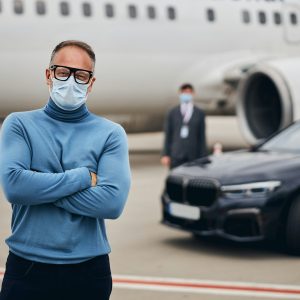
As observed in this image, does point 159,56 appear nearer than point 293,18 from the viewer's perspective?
Yes

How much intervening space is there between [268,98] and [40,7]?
Answer: 4.78 metres

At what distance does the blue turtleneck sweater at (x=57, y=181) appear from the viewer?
3.02 meters

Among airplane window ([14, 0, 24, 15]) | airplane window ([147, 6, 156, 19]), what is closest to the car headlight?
airplane window ([14, 0, 24, 15])

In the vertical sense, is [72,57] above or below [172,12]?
below

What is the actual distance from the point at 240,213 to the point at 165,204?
3.32ft

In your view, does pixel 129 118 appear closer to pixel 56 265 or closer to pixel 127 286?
pixel 127 286

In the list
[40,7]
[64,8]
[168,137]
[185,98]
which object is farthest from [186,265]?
[64,8]

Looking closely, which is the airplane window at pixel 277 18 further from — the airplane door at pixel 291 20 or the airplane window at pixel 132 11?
the airplane window at pixel 132 11

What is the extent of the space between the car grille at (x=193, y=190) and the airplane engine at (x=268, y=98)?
703 centimetres

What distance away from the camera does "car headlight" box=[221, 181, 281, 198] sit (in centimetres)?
750

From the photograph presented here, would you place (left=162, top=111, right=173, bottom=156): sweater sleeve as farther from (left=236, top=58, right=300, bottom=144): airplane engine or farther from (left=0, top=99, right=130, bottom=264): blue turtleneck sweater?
(left=0, top=99, right=130, bottom=264): blue turtleneck sweater

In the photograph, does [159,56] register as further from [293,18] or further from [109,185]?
[109,185]

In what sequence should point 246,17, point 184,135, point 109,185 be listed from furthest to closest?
point 246,17 < point 184,135 < point 109,185

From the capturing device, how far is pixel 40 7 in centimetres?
1456
